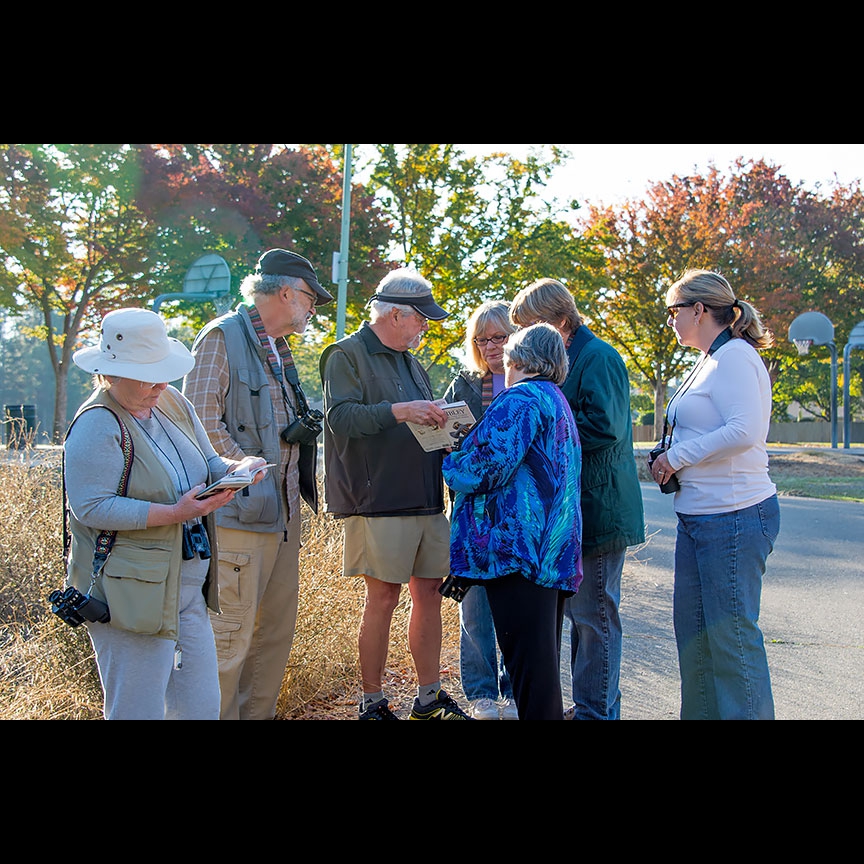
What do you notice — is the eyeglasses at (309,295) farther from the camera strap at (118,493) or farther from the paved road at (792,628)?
the paved road at (792,628)

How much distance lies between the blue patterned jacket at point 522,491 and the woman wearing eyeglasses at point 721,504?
1.50 feet

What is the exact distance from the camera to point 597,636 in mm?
4051

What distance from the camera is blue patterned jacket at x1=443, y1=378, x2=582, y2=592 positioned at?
3.47 m

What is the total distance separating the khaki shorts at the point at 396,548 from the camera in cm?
423

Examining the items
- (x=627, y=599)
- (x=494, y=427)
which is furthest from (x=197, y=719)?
(x=627, y=599)

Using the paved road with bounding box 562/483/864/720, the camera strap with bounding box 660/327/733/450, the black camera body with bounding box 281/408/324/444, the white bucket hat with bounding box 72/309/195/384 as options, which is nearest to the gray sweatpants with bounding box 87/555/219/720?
the white bucket hat with bounding box 72/309/195/384

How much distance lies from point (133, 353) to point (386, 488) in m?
1.50

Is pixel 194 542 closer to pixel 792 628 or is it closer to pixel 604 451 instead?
pixel 604 451

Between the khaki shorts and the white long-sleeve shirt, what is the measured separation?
1.14 m

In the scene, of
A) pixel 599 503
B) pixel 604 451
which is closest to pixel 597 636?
pixel 599 503

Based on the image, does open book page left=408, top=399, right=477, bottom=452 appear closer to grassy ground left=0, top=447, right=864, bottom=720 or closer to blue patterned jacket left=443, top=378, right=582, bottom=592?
blue patterned jacket left=443, top=378, right=582, bottom=592

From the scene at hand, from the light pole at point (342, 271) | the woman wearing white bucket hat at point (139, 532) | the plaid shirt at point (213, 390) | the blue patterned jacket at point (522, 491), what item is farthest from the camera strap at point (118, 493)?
the light pole at point (342, 271)

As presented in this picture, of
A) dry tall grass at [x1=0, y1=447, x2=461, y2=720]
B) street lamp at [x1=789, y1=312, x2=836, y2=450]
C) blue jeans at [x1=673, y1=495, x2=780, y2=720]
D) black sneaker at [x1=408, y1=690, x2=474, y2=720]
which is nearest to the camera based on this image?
blue jeans at [x1=673, y1=495, x2=780, y2=720]
